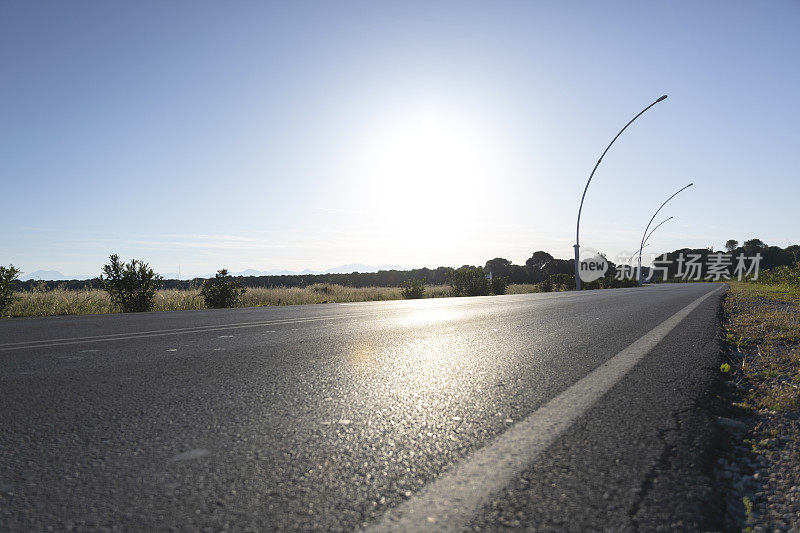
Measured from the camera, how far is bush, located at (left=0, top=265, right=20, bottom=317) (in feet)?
37.4

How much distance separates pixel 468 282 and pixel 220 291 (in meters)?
16.8

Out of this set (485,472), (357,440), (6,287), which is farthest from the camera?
(6,287)

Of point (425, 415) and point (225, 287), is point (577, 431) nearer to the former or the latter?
point (425, 415)

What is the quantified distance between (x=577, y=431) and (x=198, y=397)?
208 cm

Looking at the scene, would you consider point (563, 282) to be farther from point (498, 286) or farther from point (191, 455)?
point (191, 455)

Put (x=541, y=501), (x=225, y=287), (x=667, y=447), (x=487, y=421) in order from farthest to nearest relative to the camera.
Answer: (x=225, y=287) → (x=487, y=421) → (x=667, y=447) → (x=541, y=501)

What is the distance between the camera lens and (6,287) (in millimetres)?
11516

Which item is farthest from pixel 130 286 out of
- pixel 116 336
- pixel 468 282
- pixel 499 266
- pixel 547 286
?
pixel 499 266

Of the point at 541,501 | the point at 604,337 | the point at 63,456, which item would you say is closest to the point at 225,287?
the point at 604,337

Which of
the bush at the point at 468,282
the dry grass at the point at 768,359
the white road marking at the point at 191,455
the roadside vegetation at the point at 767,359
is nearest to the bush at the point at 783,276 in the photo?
the bush at the point at 468,282

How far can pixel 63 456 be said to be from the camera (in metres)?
1.83

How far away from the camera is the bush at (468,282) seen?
2889 cm

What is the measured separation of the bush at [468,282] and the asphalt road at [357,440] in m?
24.6

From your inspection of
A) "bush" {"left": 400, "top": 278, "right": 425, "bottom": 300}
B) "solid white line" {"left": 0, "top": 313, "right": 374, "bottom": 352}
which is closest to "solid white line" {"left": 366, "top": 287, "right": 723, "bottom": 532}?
"solid white line" {"left": 0, "top": 313, "right": 374, "bottom": 352}
